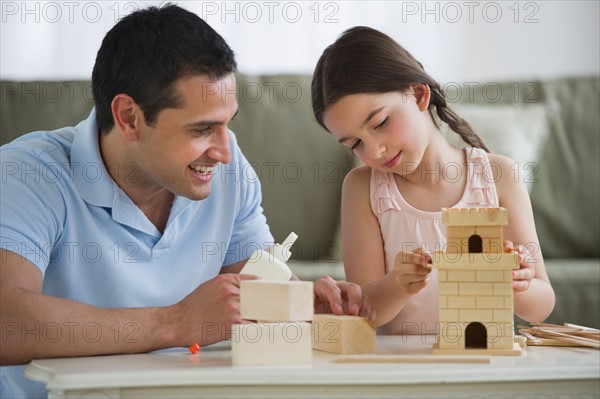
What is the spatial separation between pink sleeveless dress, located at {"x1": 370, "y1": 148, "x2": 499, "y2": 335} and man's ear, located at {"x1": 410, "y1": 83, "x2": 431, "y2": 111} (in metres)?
0.18

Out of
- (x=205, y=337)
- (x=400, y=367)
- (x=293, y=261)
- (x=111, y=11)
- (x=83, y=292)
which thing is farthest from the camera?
(x=111, y=11)

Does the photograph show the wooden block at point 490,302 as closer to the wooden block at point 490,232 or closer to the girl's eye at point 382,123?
the wooden block at point 490,232

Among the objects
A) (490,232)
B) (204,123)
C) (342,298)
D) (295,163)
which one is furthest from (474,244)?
(295,163)

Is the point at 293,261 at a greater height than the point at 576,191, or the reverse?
the point at 576,191

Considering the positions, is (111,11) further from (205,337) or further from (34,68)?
(205,337)

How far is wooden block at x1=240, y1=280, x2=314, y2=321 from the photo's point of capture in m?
1.18

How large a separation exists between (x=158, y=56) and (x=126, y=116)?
137mm

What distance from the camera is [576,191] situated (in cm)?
298

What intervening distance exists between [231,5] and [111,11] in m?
0.47

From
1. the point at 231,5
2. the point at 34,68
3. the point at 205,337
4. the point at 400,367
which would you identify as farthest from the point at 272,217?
the point at 400,367

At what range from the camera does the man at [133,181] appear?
1.50m

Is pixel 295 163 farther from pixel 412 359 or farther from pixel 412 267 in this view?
pixel 412 359

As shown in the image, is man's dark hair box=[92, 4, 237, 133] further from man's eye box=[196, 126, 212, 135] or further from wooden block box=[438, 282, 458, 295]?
wooden block box=[438, 282, 458, 295]

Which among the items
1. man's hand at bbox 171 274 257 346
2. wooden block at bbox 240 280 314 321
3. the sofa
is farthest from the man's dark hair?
the sofa
